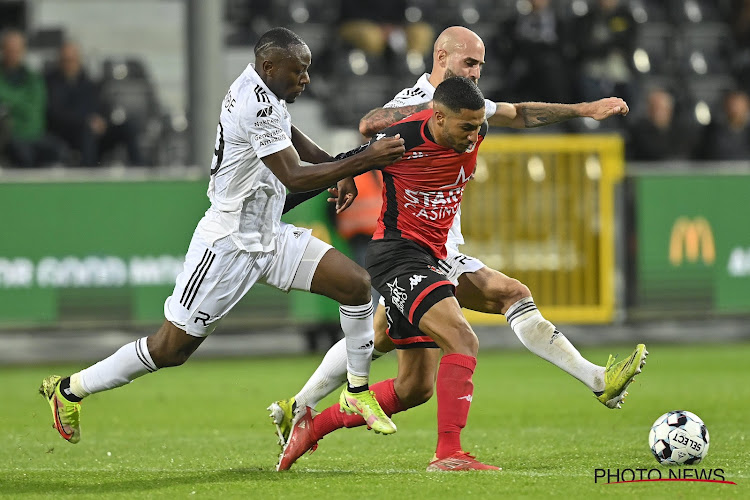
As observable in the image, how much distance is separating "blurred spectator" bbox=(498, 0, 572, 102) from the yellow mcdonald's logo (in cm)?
241

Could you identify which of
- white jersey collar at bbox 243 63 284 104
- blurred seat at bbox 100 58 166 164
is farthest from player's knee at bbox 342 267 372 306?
blurred seat at bbox 100 58 166 164

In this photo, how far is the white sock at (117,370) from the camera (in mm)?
6809

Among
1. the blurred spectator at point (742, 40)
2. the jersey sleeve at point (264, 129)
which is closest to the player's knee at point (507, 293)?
the jersey sleeve at point (264, 129)

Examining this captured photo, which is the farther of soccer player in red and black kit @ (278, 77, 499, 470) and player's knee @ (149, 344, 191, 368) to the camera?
player's knee @ (149, 344, 191, 368)

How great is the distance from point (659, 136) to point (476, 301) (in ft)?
32.0

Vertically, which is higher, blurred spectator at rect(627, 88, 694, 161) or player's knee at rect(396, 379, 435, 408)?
blurred spectator at rect(627, 88, 694, 161)

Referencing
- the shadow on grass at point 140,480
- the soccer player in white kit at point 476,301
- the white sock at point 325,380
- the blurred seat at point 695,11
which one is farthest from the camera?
the blurred seat at point 695,11

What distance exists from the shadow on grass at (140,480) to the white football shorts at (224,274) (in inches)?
28.5

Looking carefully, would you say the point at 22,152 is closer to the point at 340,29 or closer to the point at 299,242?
the point at 340,29

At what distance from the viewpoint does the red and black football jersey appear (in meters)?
6.77

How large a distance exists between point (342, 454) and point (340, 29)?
1095 centimetres

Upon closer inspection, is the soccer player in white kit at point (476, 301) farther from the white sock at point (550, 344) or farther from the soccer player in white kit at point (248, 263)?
the soccer player in white kit at point (248, 263)

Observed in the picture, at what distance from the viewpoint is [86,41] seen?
17828 millimetres

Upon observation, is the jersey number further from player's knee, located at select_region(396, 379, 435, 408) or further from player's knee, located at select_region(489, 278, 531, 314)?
player's knee, located at select_region(489, 278, 531, 314)
